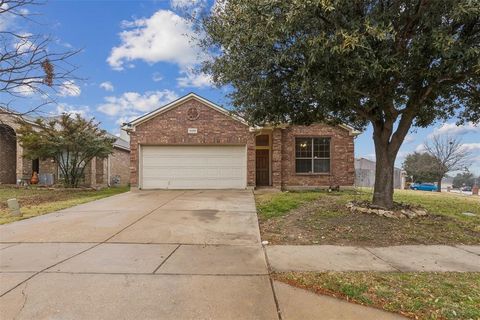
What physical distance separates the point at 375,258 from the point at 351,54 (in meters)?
3.53

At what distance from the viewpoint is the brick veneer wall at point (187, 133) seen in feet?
52.4

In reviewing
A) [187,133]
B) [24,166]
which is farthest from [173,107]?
[24,166]

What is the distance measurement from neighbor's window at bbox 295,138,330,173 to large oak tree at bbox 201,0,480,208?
7.97m

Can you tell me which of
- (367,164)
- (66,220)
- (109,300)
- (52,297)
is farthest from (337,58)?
(367,164)

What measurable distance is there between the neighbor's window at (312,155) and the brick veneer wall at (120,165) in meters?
13.9

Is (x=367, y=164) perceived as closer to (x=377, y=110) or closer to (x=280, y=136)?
(x=280, y=136)

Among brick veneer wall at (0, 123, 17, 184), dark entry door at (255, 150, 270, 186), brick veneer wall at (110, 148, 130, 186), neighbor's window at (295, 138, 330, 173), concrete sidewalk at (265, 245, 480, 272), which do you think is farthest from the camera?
brick veneer wall at (110, 148, 130, 186)

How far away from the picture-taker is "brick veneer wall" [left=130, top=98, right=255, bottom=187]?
15977mm

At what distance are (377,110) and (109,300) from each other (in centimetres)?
778

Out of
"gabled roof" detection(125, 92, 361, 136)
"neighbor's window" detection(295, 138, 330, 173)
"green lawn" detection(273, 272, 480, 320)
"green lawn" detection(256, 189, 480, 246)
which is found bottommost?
"green lawn" detection(273, 272, 480, 320)

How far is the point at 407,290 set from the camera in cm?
409

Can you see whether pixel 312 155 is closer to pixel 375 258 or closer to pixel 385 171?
pixel 385 171

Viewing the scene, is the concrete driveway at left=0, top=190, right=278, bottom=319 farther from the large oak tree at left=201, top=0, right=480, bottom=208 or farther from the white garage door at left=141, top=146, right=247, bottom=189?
the white garage door at left=141, top=146, right=247, bottom=189

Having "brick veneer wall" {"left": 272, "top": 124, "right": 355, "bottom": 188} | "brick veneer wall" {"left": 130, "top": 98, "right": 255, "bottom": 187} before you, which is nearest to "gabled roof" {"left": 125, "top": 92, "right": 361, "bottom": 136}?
"brick veneer wall" {"left": 130, "top": 98, "right": 255, "bottom": 187}
